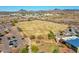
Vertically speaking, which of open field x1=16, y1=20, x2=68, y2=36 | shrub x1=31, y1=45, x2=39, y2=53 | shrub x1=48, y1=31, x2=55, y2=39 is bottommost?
shrub x1=31, y1=45, x2=39, y2=53

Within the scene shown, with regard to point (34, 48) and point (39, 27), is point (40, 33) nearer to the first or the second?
point (39, 27)

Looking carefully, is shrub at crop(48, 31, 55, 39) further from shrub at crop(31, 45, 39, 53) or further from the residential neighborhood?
shrub at crop(31, 45, 39, 53)

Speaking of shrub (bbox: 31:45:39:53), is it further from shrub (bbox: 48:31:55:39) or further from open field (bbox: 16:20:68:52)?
shrub (bbox: 48:31:55:39)

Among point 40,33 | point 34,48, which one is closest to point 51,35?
point 40,33

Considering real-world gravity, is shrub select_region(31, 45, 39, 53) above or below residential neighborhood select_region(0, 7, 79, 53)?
below

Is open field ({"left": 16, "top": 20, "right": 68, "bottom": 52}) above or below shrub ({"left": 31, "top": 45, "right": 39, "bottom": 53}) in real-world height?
above

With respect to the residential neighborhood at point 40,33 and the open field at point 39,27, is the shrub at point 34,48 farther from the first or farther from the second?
the open field at point 39,27

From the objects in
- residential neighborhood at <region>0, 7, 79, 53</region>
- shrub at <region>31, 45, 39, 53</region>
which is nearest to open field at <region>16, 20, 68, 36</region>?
residential neighborhood at <region>0, 7, 79, 53</region>

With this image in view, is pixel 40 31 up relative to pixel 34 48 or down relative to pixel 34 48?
up

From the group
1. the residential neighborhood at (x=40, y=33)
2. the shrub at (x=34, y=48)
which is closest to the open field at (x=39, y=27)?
the residential neighborhood at (x=40, y=33)
